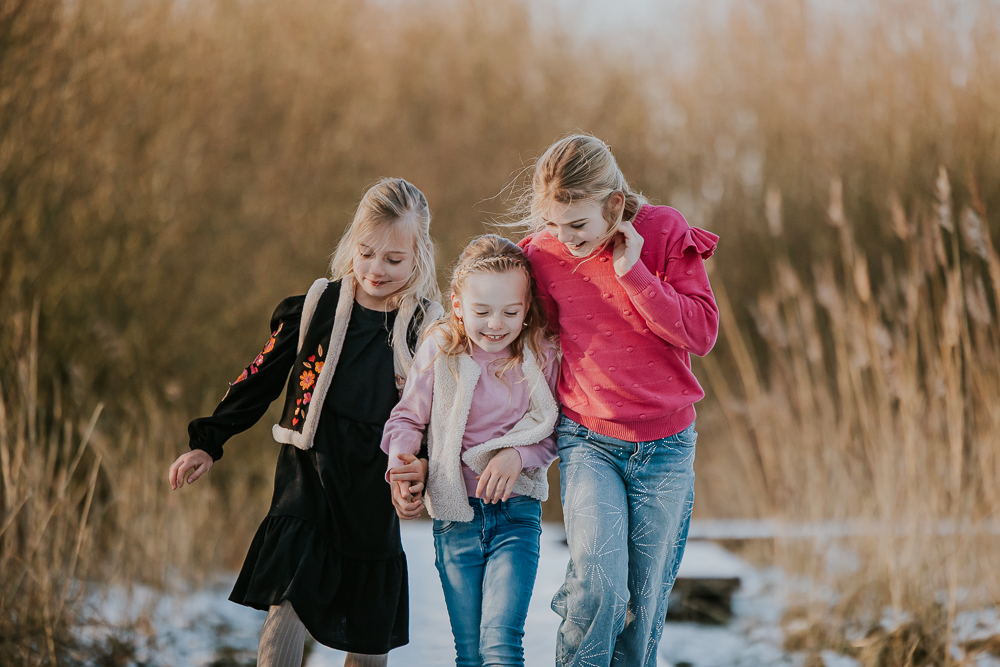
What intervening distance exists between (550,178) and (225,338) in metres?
3.46

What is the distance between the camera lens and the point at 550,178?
1.94m

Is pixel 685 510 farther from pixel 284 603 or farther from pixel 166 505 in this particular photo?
pixel 166 505

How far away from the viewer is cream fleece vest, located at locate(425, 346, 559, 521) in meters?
2.02

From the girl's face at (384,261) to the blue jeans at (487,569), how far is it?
59 cm

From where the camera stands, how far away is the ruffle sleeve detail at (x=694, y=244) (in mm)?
2010

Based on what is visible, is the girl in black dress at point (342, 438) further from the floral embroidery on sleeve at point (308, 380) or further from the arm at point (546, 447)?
the arm at point (546, 447)

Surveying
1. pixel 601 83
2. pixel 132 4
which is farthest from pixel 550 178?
pixel 601 83

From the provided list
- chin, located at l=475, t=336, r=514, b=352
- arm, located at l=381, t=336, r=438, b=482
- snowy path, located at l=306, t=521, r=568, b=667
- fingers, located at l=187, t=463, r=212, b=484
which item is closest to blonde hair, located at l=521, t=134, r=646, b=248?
chin, located at l=475, t=336, r=514, b=352

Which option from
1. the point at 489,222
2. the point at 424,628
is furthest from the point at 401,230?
the point at 424,628

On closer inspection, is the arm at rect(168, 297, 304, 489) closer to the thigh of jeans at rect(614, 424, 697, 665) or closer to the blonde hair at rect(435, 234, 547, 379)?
the blonde hair at rect(435, 234, 547, 379)

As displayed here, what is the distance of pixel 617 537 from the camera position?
6.42ft

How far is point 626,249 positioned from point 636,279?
0.08 metres

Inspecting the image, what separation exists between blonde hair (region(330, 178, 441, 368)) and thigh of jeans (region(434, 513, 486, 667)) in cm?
44

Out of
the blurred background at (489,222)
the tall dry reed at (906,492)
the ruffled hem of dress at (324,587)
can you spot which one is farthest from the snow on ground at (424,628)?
the ruffled hem of dress at (324,587)
